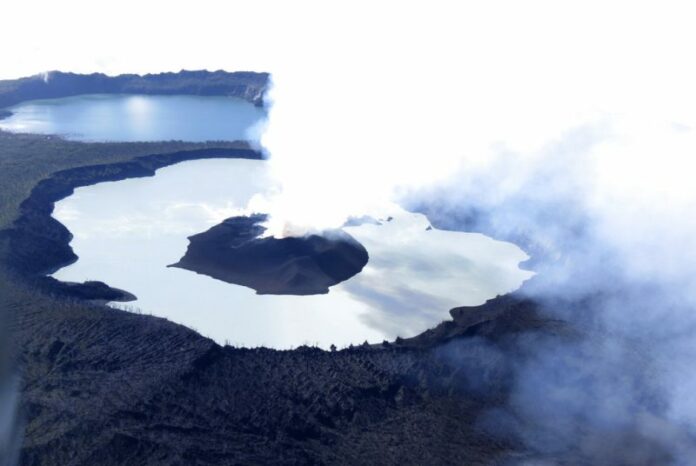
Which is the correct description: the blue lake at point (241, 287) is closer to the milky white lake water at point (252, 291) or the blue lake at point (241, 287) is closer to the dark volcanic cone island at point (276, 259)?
the milky white lake water at point (252, 291)

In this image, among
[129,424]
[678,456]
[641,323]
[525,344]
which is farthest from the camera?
[641,323]

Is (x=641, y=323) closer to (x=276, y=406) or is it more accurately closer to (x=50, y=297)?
(x=276, y=406)

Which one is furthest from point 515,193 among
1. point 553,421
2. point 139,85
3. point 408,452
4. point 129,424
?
point 139,85

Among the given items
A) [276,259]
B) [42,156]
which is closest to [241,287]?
[276,259]

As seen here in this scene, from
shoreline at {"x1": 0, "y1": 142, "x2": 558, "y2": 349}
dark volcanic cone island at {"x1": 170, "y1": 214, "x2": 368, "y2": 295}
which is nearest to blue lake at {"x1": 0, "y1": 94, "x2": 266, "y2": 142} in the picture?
shoreline at {"x1": 0, "y1": 142, "x2": 558, "y2": 349}

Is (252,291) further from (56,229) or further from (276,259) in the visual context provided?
(56,229)

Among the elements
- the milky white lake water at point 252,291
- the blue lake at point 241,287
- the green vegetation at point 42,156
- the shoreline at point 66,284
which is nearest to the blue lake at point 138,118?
the green vegetation at point 42,156
